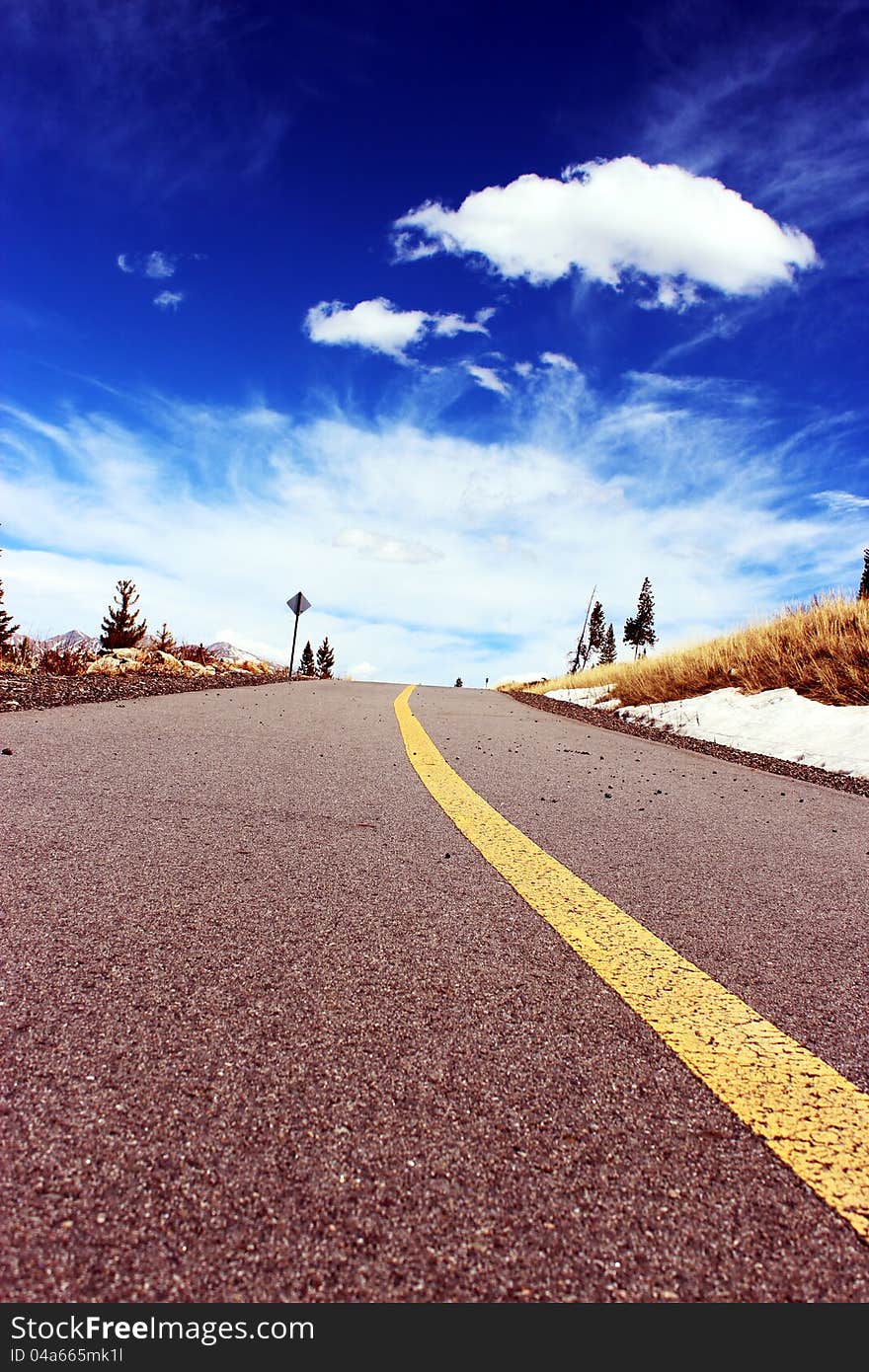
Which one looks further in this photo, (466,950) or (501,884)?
(501,884)

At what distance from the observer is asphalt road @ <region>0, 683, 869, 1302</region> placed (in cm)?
88

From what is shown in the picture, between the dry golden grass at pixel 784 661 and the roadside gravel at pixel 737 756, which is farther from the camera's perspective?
the dry golden grass at pixel 784 661

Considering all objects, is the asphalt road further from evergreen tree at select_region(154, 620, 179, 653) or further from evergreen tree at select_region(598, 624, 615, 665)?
evergreen tree at select_region(598, 624, 615, 665)

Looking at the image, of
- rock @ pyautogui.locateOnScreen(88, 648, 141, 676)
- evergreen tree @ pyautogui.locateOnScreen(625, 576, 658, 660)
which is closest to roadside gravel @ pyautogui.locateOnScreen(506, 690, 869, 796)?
rock @ pyautogui.locateOnScreen(88, 648, 141, 676)

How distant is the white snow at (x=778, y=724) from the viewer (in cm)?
686

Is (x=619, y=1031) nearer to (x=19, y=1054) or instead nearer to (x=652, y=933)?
(x=652, y=933)

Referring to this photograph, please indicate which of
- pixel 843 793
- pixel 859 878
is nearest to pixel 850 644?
pixel 843 793

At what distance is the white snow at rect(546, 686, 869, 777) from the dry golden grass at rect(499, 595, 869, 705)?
1.17 feet

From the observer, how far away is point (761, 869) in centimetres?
275

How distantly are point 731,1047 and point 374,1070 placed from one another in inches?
28.8

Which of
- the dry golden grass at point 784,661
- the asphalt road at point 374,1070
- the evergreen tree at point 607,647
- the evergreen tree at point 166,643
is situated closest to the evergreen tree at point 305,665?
the evergreen tree at point 166,643

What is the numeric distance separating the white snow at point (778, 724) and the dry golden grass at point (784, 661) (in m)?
0.36

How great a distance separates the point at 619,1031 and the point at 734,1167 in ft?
1.28

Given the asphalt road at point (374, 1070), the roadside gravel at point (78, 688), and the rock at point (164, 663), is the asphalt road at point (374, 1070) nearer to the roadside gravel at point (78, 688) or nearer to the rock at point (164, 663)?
the roadside gravel at point (78, 688)
